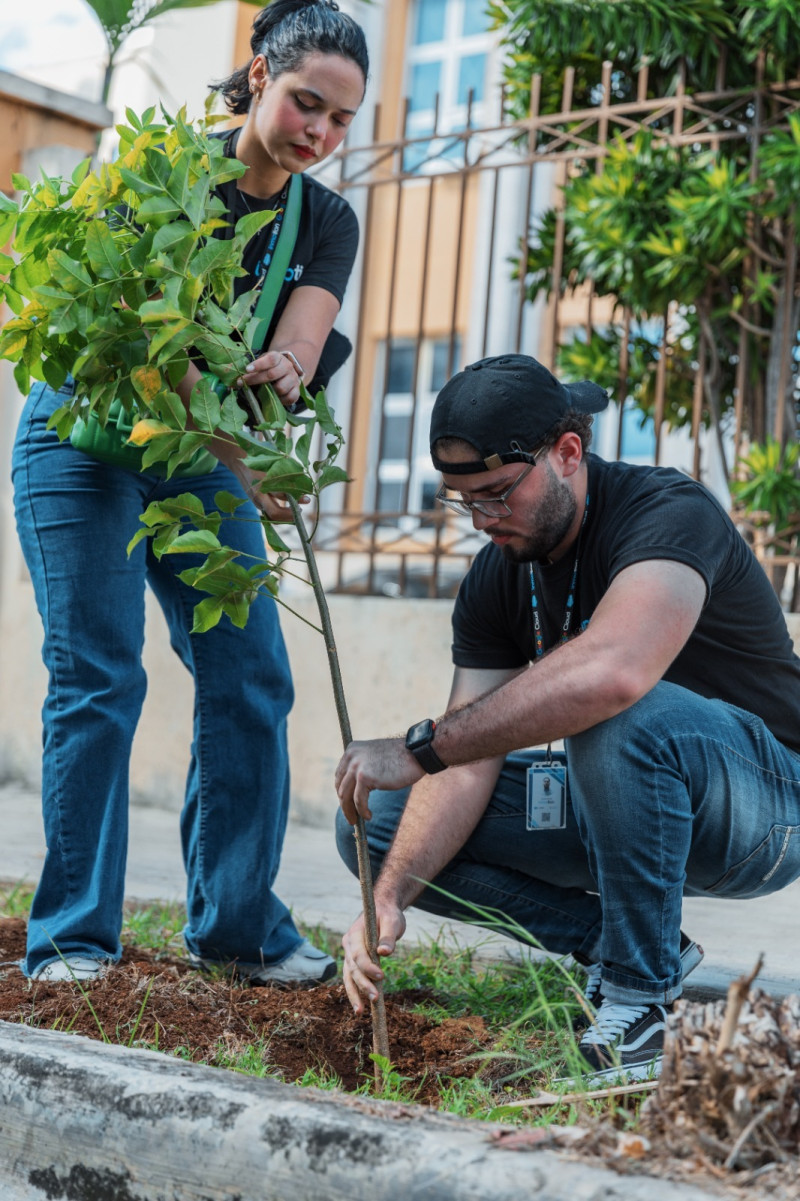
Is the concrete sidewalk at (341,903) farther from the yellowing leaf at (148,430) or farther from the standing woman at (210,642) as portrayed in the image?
the yellowing leaf at (148,430)

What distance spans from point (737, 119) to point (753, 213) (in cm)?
45

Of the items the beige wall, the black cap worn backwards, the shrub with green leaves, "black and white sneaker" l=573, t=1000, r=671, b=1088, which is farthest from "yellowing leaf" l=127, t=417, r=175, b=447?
the beige wall

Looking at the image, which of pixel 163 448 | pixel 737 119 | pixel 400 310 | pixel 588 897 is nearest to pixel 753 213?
pixel 737 119

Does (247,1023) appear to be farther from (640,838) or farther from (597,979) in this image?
(640,838)

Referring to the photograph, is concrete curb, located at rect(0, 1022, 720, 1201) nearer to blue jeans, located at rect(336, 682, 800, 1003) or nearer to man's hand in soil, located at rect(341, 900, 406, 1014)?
man's hand in soil, located at rect(341, 900, 406, 1014)

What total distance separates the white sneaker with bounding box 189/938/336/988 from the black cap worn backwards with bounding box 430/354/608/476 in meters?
1.11

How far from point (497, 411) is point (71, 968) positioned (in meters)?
1.29

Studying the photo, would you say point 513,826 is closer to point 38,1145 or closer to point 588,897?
point 588,897

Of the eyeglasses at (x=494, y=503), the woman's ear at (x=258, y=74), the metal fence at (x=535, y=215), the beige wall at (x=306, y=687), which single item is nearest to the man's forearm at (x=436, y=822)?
the eyeglasses at (x=494, y=503)

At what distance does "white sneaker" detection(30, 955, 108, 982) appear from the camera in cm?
234

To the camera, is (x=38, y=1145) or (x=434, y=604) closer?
(x=38, y=1145)

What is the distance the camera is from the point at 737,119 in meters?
4.65

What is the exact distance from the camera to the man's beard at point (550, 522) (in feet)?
7.55

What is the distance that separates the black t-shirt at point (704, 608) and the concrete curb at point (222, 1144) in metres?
1.06
